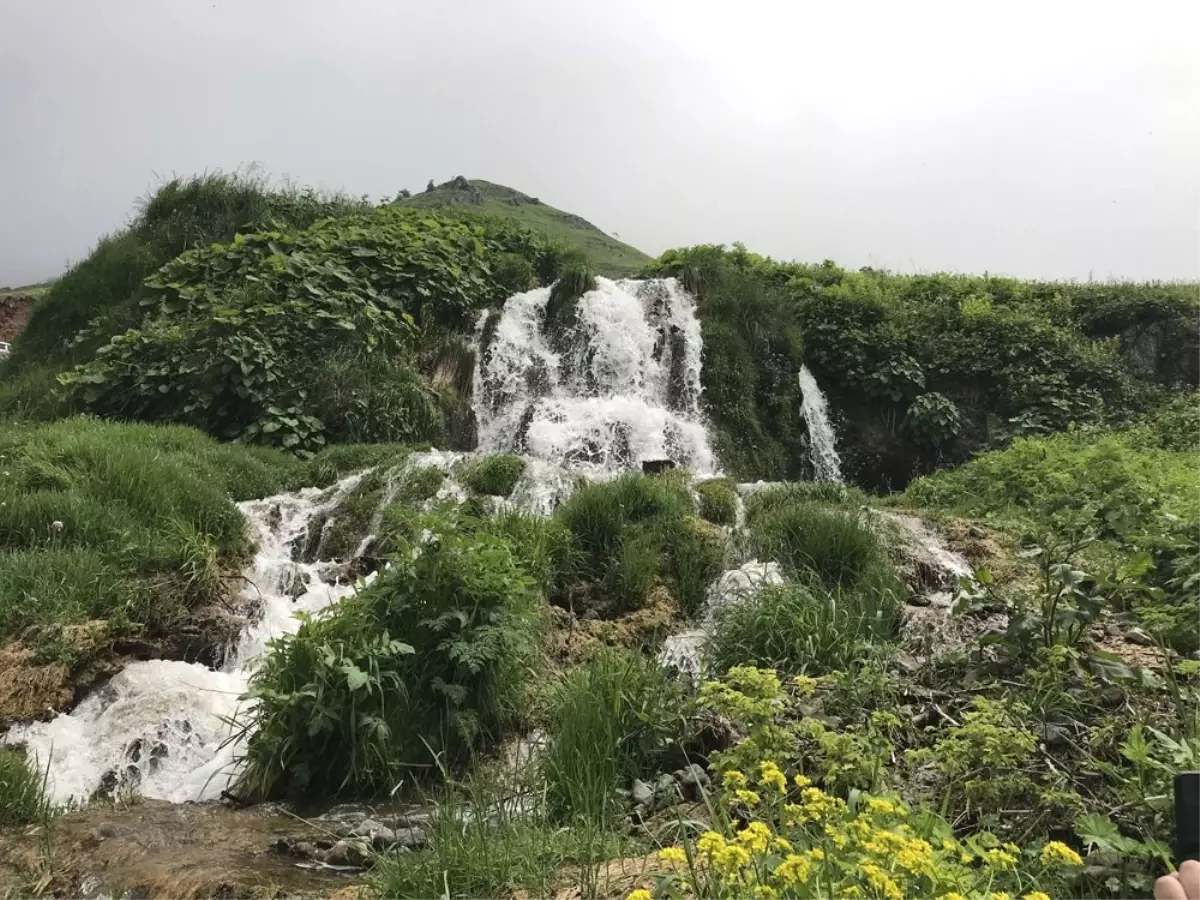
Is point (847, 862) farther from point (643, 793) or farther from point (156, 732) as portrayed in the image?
point (156, 732)

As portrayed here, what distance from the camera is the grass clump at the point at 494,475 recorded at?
8391 millimetres

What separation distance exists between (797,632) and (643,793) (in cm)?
163

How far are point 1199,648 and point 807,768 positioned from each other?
6.92 ft

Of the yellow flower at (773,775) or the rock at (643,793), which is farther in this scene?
the rock at (643,793)

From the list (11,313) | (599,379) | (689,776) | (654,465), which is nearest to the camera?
(689,776)

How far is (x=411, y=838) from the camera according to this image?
3336 mm

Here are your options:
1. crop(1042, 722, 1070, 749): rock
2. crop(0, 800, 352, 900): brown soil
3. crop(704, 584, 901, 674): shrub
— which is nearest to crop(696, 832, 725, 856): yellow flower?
crop(1042, 722, 1070, 749): rock

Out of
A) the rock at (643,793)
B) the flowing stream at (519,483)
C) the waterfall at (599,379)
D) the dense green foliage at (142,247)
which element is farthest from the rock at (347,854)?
the dense green foliage at (142,247)

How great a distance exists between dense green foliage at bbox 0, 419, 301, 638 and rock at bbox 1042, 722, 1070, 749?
19.0 feet

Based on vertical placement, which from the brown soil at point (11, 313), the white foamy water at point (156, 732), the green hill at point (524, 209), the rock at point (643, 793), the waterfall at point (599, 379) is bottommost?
the white foamy water at point (156, 732)


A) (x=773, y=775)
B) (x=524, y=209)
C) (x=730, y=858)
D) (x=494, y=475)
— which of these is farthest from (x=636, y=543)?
(x=524, y=209)

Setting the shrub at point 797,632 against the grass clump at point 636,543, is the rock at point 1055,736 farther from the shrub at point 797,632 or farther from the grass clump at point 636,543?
the grass clump at point 636,543

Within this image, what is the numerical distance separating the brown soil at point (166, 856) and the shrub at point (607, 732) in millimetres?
998

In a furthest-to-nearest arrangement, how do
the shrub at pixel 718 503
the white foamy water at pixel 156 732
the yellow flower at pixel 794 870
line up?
the shrub at pixel 718 503 < the white foamy water at pixel 156 732 < the yellow flower at pixel 794 870
